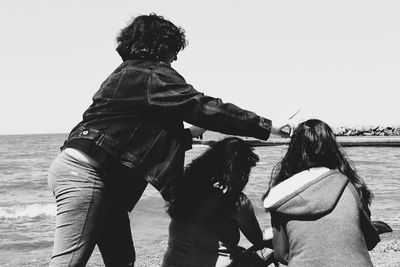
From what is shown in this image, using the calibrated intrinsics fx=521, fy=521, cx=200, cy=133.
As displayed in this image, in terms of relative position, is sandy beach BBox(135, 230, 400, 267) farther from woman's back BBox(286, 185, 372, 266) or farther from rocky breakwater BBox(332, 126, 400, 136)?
rocky breakwater BBox(332, 126, 400, 136)

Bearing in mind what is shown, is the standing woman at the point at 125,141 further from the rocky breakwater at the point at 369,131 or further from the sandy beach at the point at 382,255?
the rocky breakwater at the point at 369,131

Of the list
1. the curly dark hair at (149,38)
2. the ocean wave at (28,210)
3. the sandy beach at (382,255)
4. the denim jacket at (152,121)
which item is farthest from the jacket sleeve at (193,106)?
the ocean wave at (28,210)

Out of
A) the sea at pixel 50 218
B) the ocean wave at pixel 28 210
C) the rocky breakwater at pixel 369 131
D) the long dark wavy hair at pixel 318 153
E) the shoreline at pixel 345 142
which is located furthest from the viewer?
the rocky breakwater at pixel 369 131

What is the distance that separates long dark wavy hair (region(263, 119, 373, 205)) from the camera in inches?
107

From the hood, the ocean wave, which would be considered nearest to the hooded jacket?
the hood

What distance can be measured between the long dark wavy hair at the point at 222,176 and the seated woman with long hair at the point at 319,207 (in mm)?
183

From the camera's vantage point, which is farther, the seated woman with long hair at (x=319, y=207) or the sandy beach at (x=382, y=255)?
the sandy beach at (x=382, y=255)

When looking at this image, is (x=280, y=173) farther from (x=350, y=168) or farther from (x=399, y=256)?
(x=399, y=256)

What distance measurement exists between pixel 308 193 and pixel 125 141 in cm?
92

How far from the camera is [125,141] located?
7.55 ft

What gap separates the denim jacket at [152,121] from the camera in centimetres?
229

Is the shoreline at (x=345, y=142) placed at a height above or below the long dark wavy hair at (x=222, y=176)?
below

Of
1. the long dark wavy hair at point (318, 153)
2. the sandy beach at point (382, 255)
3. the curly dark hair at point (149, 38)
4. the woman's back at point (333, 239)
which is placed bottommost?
the sandy beach at point (382, 255)

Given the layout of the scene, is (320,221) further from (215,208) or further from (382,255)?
(382,255)
